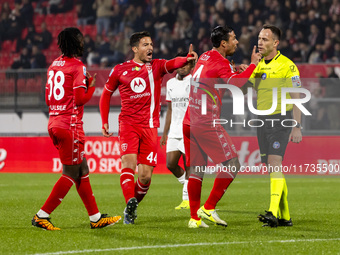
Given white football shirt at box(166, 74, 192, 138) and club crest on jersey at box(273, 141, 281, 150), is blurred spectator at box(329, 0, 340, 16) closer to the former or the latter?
white football shirt at box(166, 74, 192, 138)

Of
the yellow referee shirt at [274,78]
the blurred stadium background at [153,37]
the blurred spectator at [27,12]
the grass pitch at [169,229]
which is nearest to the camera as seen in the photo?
the grass pitch at [169,229]

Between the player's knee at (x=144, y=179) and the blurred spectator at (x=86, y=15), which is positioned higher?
the blurred spectator at (x=86, y=15)

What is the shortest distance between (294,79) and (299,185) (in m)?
7.25

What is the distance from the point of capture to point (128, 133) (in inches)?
325

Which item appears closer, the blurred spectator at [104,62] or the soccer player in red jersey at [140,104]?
the soccer player in red jersey at [140,104]

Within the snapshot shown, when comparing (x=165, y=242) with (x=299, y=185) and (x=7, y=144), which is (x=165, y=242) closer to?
(x=299, y=185)

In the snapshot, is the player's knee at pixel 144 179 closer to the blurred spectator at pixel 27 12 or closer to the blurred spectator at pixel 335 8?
the blurred spectator at pixel 335 8

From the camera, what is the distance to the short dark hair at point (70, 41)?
7.48 m

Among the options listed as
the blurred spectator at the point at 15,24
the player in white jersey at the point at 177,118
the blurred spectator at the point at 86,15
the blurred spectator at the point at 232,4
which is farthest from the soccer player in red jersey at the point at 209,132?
the blurred spectator at the point at 15,24

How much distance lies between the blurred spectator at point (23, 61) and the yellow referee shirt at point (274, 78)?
15.3 meters

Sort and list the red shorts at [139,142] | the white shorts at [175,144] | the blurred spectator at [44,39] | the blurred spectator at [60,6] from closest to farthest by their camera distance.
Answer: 1. the red shorts at [139,142]
2. the white shorts at [175,144]
3. the blurred spectator at [44,39]
4. the blurred spectator at [60,6]

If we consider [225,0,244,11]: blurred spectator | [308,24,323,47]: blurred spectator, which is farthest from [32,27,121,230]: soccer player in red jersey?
[225,0,244,11]: blurred spectator

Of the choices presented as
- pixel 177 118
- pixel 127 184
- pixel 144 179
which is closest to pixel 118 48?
pixel 177 118

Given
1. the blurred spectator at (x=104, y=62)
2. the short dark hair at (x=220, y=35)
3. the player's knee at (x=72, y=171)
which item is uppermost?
the short dark hair at (x=220, y=35)
